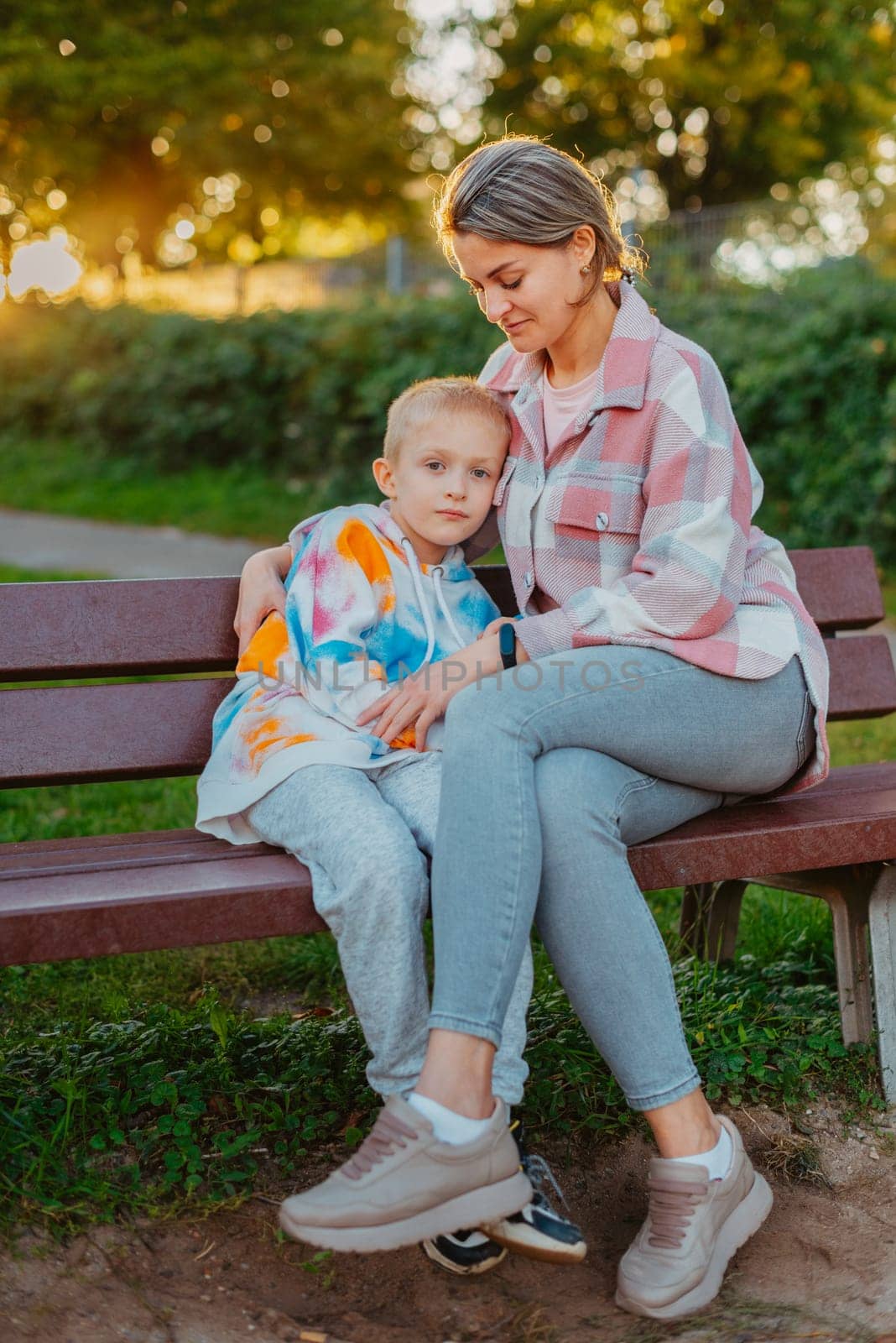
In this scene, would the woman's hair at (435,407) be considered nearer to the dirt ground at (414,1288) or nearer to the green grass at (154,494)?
the dirt ground at (414,1288)

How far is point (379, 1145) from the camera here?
198 centimetres

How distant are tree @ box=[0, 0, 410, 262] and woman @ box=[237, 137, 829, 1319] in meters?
18.0

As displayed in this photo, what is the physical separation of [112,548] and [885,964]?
23.0 feet

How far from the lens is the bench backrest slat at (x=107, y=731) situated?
2.70 metres

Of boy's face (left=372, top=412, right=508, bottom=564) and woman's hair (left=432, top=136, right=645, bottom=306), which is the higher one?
woman's hair (left=432, top=136, right=645, bottom=306)

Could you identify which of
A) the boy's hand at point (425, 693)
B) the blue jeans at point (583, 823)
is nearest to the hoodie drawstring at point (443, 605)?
the boy's hand at point (425, 693)

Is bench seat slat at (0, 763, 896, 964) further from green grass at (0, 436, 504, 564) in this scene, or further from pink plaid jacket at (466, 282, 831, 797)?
green grass at (0, 436, 504, 564)

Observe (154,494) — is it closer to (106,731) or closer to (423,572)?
(106,731)

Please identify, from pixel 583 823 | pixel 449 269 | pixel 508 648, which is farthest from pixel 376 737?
pixel 449 269

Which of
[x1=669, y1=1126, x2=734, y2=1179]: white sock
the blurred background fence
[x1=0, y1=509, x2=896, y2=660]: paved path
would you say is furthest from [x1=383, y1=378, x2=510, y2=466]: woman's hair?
the blurred background fence

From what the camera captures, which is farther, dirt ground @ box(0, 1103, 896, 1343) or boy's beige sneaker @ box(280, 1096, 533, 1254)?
dirt ground @ box(0, 1103, 896, 1343)

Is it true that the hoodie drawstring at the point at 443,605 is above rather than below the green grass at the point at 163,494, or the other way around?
below

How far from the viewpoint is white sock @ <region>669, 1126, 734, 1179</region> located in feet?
7.00

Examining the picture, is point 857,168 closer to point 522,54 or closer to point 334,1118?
point 522,54
